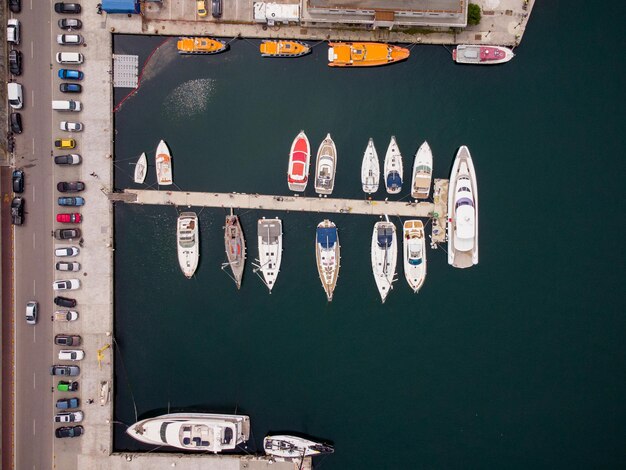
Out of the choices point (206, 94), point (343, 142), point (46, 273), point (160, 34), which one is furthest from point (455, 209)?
point (46, 273)

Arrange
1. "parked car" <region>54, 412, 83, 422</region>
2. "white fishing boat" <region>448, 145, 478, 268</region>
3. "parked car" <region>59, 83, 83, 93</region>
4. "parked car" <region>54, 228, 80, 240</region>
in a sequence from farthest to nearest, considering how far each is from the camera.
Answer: "parked car" <region>54, 412, 83, 422</region> → "parked car" <region>54, 228, 80, 240</region> → "white fishing boat" <region>448, 145, 478, 268</region> → "parked car" <region>59, 83, 83, 93</region>

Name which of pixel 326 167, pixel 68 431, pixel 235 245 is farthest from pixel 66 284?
pixel 326 167

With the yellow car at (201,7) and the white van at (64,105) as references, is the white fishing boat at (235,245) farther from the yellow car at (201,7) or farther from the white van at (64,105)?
the yellow car at (201,7)

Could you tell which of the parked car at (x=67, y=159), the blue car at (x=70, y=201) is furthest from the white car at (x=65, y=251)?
the parked car at (x=67, y=159)

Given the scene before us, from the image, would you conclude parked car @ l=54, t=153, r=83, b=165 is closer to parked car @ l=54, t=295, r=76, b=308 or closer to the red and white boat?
parked car @ l=54, t=295, r=76, b=308

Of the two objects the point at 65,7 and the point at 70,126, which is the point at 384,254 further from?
the point at 65,7

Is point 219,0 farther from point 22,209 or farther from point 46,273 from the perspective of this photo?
point 46,273

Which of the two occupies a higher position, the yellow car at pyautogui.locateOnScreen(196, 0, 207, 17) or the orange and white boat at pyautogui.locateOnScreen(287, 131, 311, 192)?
the yellow car at pyautogui.locateOnScreen(196, 0, 207, 17)

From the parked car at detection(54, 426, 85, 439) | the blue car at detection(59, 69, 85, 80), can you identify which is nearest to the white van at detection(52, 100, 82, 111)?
the blue car at detection(59, 69, 85, 80)
